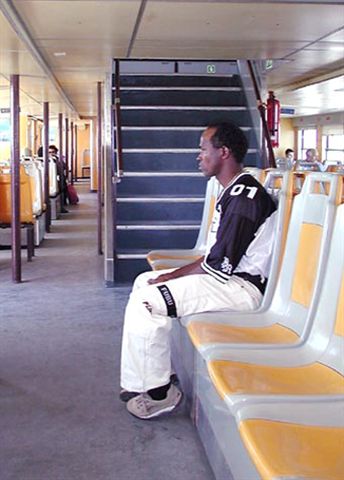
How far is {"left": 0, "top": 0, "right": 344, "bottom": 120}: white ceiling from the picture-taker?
15.3ft

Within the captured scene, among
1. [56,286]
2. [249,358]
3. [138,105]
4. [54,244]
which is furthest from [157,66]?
[249,358]

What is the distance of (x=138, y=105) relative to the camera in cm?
788

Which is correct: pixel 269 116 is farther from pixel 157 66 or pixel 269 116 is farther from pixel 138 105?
pixel 157 66

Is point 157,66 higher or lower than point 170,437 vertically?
higher

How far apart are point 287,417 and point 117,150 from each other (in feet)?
15.8

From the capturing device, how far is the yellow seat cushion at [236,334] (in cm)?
270

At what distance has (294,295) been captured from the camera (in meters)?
2.99

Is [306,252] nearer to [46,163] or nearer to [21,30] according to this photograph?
[21,30]

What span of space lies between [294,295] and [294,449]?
4.34 ft

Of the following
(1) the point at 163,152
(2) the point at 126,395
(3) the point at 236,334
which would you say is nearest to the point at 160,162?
(1) the point at 163,152

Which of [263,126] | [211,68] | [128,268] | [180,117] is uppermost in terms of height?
[211,68]

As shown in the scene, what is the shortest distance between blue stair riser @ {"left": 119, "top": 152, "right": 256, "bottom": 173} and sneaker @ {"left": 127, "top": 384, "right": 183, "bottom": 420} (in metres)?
4.32

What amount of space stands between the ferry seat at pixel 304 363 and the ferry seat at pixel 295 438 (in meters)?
0.09

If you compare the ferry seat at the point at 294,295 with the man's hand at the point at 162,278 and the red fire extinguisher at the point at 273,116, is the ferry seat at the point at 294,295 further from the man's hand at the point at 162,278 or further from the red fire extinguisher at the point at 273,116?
the red fire extinguisher at the point at 273,116
